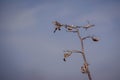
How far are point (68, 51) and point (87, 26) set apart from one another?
158 cm

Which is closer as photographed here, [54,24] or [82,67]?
[82,67]

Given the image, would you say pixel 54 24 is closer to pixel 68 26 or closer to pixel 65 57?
pixel 68 26

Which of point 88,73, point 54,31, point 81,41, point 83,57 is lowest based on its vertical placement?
point 88,73

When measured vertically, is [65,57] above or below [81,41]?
below

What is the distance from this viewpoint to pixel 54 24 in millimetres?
9422

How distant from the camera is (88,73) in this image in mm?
8539

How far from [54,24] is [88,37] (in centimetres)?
184

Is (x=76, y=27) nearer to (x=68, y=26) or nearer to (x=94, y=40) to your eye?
(x=68, y=26)

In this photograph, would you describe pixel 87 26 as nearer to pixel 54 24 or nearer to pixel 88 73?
pixel 54 24

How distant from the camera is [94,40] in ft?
31.1

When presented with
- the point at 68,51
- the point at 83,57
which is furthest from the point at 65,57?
the point at 83,57

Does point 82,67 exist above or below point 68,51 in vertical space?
below

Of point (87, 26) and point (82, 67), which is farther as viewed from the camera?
point (87, 26)

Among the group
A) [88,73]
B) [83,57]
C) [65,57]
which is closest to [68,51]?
[65,57]
